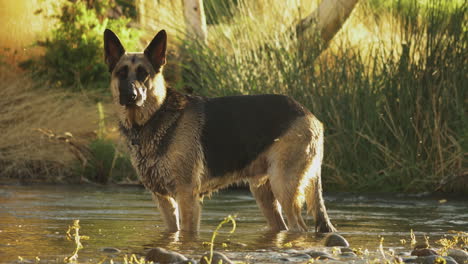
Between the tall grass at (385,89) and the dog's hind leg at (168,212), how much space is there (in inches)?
193

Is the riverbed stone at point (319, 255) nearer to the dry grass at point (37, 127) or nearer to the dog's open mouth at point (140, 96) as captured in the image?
the dog's open mouth at point (140, 96)

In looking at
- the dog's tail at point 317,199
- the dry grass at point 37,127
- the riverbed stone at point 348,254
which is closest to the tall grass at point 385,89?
the dry grass at point 37,127

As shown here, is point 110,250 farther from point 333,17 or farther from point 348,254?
point 333,17

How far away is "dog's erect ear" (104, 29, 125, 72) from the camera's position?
801 cm

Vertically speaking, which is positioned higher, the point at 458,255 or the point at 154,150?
the point at 154,150

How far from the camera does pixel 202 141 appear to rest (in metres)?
8.16

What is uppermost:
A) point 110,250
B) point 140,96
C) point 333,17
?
point 333,17

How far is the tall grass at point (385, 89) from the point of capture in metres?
12.3

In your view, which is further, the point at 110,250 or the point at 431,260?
the point at 110,250

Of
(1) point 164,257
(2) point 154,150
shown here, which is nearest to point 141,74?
(2) point 154,150

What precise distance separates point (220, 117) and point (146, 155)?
83 centimetres

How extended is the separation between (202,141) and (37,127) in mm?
7939

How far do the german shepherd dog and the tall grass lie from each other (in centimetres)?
424

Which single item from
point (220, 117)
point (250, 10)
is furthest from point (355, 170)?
point (220, 117)
